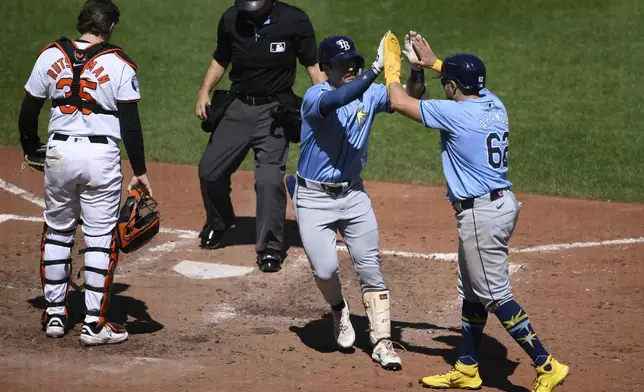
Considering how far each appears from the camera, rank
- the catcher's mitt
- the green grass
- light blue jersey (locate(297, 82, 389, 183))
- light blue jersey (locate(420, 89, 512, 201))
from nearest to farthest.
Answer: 1. light blue jersey (locate(420, 89, 512, 201))
2. light blue jersey (locate(297, 82, 389, 183))
3. the catcher's mitt
4. the green grass

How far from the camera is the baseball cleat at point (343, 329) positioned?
21.1 ft

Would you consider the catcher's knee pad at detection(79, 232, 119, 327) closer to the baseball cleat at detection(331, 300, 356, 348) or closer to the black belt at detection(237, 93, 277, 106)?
the baseball cleat at detection(331, 300, 356, 348)

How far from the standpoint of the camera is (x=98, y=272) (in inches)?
253

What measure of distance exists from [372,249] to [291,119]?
2.28m

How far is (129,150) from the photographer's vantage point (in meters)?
6.42

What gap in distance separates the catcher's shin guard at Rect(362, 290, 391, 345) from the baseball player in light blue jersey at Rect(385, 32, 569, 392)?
46 centimetres

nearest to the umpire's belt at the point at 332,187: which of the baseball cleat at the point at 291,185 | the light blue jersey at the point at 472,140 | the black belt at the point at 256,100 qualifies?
the baseball cleat at the point at 291,185

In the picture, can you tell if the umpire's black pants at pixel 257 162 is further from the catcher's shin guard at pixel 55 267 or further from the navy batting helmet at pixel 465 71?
the navy batting helmet at pixel 465 71

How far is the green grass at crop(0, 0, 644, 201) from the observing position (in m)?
10.9

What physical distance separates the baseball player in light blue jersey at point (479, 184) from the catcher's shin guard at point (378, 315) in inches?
18.1

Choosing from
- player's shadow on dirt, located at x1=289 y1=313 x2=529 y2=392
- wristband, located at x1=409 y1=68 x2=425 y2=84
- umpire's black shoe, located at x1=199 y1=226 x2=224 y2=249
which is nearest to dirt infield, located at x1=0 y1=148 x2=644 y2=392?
player's shadow on dirt, located at x1=289 y1=313 x2=529 y2=392

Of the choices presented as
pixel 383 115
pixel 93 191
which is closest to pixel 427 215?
pixel 383 115

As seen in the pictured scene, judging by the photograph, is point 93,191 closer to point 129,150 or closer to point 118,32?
point 129,150

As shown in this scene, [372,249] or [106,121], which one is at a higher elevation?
[106,121]
